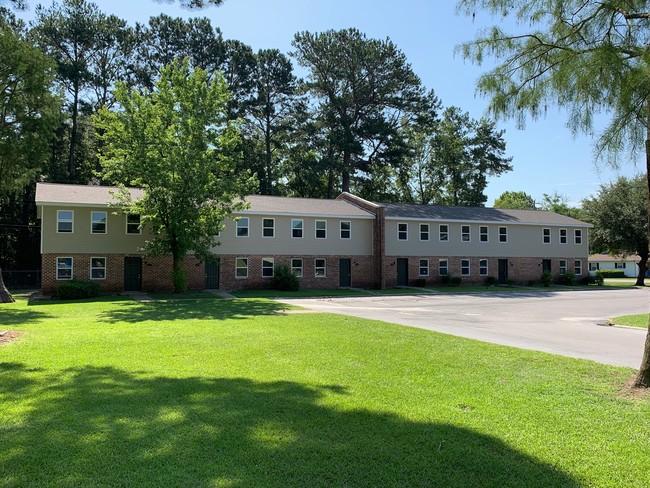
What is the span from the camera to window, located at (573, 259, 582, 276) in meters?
40.3

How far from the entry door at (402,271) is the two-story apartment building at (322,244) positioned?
0.07 meters

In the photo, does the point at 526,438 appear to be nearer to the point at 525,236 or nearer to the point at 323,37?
the point at 525,236

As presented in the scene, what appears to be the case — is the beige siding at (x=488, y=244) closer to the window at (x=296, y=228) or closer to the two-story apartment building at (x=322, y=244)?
the two-story apartment building at (x=322, y=244)

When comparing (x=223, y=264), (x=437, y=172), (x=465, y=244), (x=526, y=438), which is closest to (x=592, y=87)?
(x=526, y=438)

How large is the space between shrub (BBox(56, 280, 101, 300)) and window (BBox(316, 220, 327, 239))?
45.0 feet

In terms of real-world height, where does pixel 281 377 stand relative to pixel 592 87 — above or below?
below

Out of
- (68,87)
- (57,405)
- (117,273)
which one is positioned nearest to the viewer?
(57,405)

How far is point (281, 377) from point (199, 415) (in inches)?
78.5

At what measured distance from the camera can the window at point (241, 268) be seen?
29.9 m

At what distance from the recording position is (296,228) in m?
Result: 31.6

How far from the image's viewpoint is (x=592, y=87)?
21.5ft

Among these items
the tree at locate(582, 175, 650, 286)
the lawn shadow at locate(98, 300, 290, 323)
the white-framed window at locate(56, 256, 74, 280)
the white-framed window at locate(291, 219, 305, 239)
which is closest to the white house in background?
the tree at locate(582, 175, 650, 286)

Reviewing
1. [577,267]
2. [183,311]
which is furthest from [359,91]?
[183,311]

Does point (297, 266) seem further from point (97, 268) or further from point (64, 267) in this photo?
point (64, 267)
